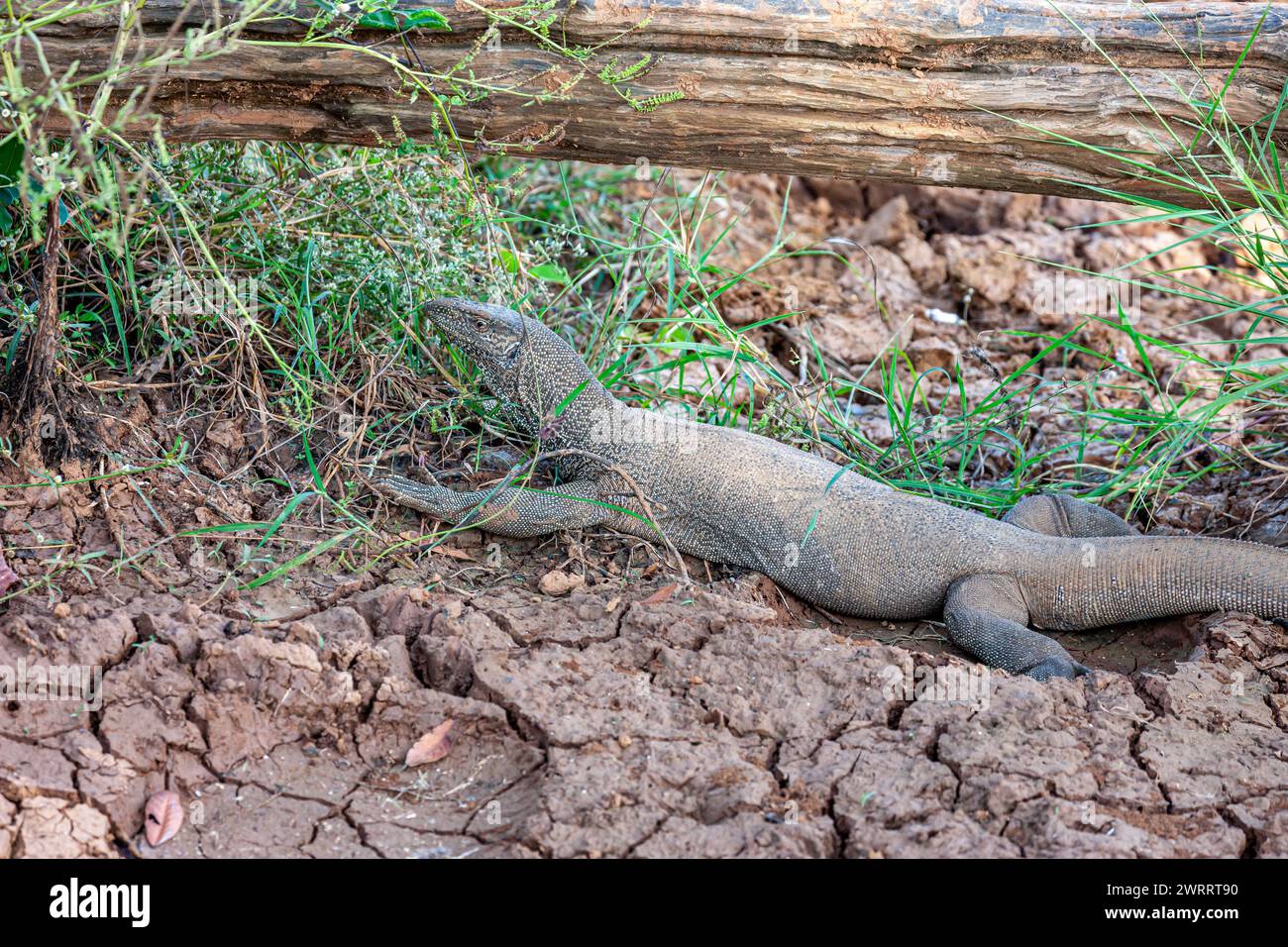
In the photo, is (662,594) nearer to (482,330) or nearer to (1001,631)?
(1001,631)

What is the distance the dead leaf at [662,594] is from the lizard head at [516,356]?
3.24ft

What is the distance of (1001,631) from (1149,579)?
0.68 m

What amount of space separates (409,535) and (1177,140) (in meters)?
3.37

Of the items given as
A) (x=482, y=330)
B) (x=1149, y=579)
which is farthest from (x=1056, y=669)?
(x=482, y=330)

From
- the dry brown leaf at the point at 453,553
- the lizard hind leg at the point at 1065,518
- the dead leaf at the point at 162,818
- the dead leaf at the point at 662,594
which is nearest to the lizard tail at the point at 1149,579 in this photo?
the lizard hind leg at the point at 1065,518

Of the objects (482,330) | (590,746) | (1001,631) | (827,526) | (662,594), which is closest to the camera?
(590,746)

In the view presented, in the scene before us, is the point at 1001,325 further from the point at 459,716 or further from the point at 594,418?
the point at 459,716

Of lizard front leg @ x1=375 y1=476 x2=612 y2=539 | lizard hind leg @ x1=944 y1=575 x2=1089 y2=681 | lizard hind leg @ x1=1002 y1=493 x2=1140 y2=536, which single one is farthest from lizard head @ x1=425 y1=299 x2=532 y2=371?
lizard hind leg @ x1=1002 y1=493 x2=1140 y2=536

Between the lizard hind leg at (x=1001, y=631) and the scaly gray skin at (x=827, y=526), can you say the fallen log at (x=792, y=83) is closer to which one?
the scaly gray skin at (x=827, y=526)

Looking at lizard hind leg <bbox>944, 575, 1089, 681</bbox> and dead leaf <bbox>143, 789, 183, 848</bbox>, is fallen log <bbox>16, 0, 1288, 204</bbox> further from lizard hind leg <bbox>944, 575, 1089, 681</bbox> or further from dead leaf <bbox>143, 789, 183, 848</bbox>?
dead leaf <bbox>143, 789, 183, 848</bbox>

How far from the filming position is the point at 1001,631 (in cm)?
453

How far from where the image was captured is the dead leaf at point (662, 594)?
167 inches

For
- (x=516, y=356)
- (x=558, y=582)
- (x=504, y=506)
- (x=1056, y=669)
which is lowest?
(x=1056, y=669)

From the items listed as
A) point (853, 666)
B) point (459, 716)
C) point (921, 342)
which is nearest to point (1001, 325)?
point (921, 342)
